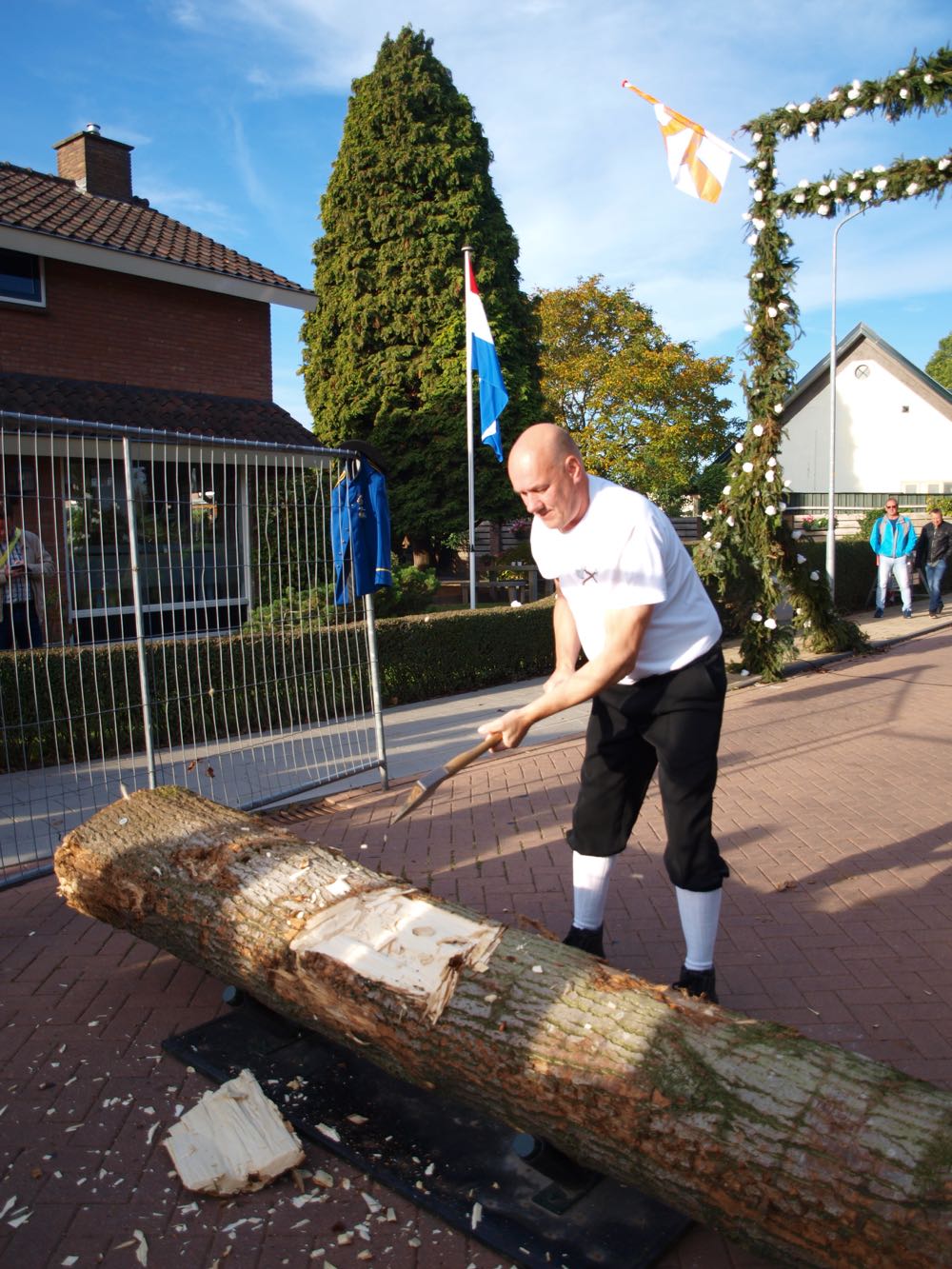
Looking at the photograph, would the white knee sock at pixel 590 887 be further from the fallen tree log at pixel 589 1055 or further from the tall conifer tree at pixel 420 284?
the tall conifer tree at pixel 420 284

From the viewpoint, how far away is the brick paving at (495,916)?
7.61 feet

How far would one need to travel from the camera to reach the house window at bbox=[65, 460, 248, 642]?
489cm

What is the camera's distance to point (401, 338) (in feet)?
79.7

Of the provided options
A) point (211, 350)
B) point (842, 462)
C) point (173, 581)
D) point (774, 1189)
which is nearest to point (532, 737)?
point (173, 581)

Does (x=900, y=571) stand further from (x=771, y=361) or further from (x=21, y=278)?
(x=21, y=278)

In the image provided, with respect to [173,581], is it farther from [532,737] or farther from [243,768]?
[532,737]

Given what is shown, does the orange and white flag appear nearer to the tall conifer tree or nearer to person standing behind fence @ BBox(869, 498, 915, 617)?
person standing behind fence @ BBox(869, 498, 915, 617)

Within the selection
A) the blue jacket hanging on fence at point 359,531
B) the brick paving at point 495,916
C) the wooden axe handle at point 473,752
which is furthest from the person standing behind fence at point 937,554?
the wooden axe handle at point 473,752

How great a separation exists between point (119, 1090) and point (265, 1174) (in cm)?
67

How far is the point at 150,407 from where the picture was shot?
13.3 metres

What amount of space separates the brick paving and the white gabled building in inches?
1121

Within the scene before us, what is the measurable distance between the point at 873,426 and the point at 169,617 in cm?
3352

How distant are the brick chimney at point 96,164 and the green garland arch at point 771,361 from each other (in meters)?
11.8

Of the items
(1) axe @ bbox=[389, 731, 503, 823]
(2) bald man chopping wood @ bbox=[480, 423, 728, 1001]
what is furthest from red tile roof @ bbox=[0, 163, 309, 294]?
(1) axe @ bbox=[389, 731, 503, 823]
